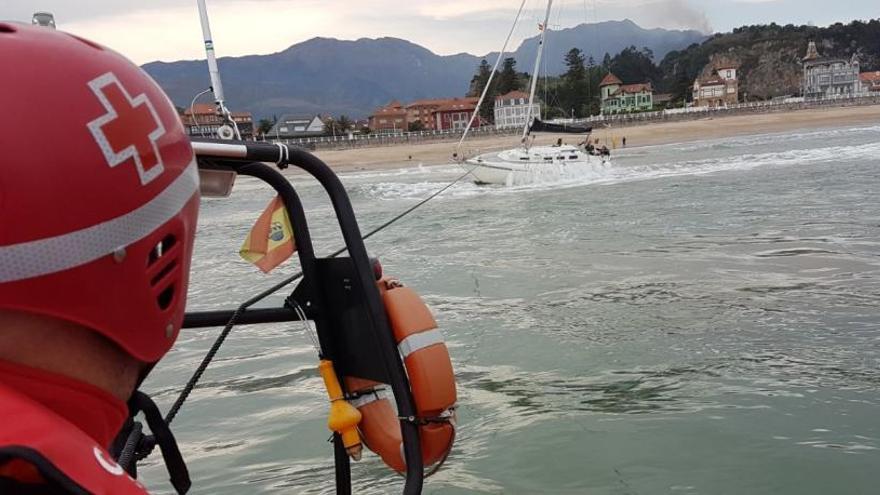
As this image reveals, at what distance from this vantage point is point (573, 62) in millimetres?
122500

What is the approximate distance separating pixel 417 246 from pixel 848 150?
2858cm

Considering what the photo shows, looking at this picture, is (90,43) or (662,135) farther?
(662,135)

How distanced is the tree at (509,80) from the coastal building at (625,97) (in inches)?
785

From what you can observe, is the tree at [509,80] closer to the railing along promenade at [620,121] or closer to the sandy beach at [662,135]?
the railing along promenade at [620,121]

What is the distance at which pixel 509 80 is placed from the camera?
12000 centimetres

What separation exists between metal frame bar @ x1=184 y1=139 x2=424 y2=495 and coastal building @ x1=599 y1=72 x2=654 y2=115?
445ft

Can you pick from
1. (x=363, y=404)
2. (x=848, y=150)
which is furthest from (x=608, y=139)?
(x=363, y=404)

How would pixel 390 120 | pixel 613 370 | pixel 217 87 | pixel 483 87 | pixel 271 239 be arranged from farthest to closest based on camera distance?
pixel 390 120
pixel 483 87
pixel 613 370
pixel 217 87
pixel 271 239

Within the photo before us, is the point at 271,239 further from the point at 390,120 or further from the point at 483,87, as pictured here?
the point at 390,120

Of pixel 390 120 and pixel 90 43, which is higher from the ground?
pixel 390 120

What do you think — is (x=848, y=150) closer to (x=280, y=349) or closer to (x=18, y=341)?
(x=280, y=349)

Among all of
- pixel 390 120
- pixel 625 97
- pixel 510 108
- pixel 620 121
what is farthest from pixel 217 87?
pixel 625 97

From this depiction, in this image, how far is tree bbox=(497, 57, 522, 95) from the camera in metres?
120

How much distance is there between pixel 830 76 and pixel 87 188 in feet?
535
